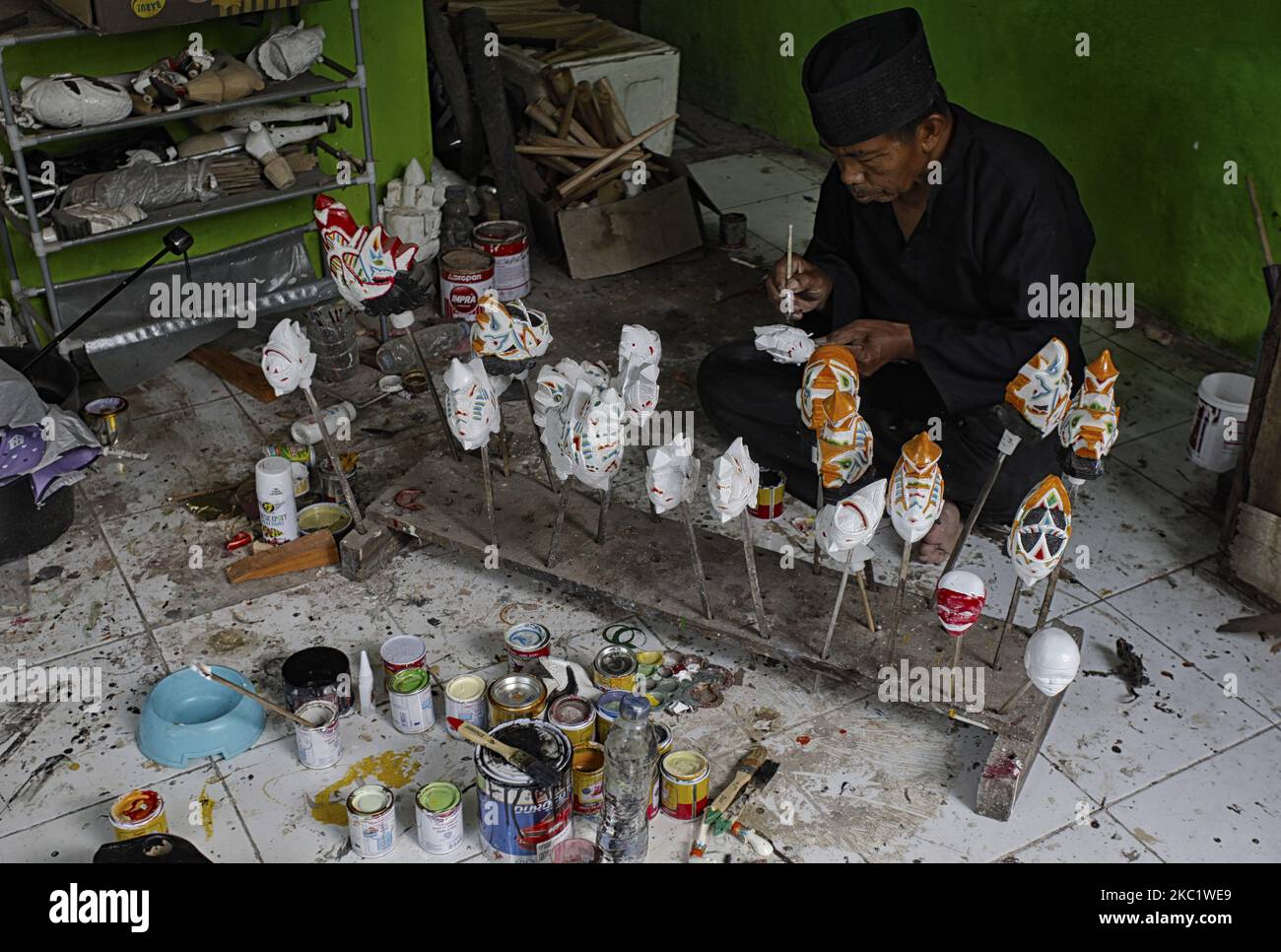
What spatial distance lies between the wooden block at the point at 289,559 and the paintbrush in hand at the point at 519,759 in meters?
1.00

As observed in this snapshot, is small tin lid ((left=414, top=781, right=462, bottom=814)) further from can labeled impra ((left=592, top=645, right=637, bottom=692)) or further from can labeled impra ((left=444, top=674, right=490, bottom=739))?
can labeled impra ((left=592, top=645, right=637, bottom=692))

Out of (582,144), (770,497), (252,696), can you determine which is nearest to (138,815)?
(252,696)

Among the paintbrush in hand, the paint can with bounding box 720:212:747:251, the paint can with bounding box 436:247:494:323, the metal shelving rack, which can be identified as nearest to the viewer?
the paintbrush in hand

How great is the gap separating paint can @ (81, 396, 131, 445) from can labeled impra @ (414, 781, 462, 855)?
1860 mm

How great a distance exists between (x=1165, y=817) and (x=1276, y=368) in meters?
1.16

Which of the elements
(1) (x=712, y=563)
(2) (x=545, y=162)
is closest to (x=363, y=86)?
(2) (x=545, y=162)

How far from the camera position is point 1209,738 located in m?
2.99

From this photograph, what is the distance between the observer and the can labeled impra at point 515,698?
9.30ft

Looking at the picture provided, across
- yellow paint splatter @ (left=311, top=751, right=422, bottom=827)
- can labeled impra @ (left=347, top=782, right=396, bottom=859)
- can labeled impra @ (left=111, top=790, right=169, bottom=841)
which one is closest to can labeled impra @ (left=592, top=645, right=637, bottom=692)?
yellow paint splatter @ (left=311, top=751, right=422, bottom=827)

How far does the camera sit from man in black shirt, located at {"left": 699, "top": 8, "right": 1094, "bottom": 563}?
331 cm

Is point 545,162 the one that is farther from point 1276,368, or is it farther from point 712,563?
point 1276,368

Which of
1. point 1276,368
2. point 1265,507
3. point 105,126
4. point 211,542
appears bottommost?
point 211,542

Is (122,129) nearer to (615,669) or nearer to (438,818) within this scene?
(615,669)

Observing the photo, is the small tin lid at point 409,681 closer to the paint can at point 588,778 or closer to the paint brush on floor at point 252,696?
the paint brush on floor at point 252,696
